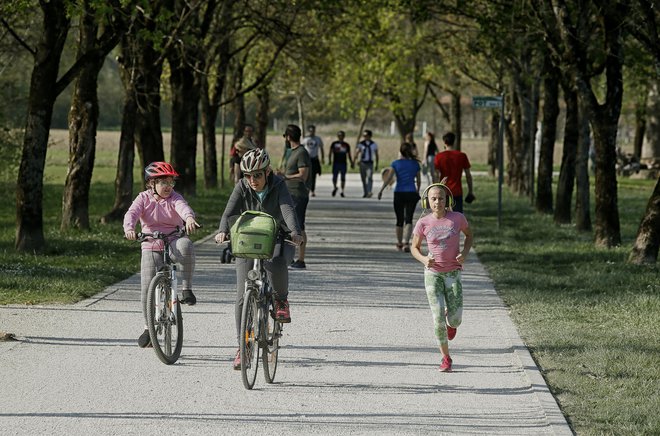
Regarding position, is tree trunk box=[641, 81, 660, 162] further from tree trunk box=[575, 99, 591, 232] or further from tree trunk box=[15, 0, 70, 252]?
tree trunk box=[15, 0, 70, 252]

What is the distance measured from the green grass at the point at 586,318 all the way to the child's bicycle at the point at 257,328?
184cm

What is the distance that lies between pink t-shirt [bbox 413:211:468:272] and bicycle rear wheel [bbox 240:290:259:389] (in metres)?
1.49

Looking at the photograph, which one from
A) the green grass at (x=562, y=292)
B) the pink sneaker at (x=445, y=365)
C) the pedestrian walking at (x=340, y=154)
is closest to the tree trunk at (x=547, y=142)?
the green grass at (x=562, y=292)

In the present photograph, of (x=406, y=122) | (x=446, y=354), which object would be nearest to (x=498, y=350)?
(x=446, y=354)

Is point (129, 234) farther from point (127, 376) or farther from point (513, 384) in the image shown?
point (513, 384)

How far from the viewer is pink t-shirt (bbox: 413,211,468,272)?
9906mm

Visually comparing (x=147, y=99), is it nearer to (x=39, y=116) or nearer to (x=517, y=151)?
(x=39, y=116)

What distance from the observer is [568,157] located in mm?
25766

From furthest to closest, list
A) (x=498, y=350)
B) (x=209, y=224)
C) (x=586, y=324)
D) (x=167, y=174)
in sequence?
(x=209, y=224)
(x=586, y=324)
(x=498, y=350)
(x=167, y=174)

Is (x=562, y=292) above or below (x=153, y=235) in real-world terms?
below

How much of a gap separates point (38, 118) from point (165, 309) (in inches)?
347

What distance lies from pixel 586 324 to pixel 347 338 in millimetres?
2266

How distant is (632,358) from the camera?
10.1 m

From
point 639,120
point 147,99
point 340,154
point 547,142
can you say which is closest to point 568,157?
point 547,142
